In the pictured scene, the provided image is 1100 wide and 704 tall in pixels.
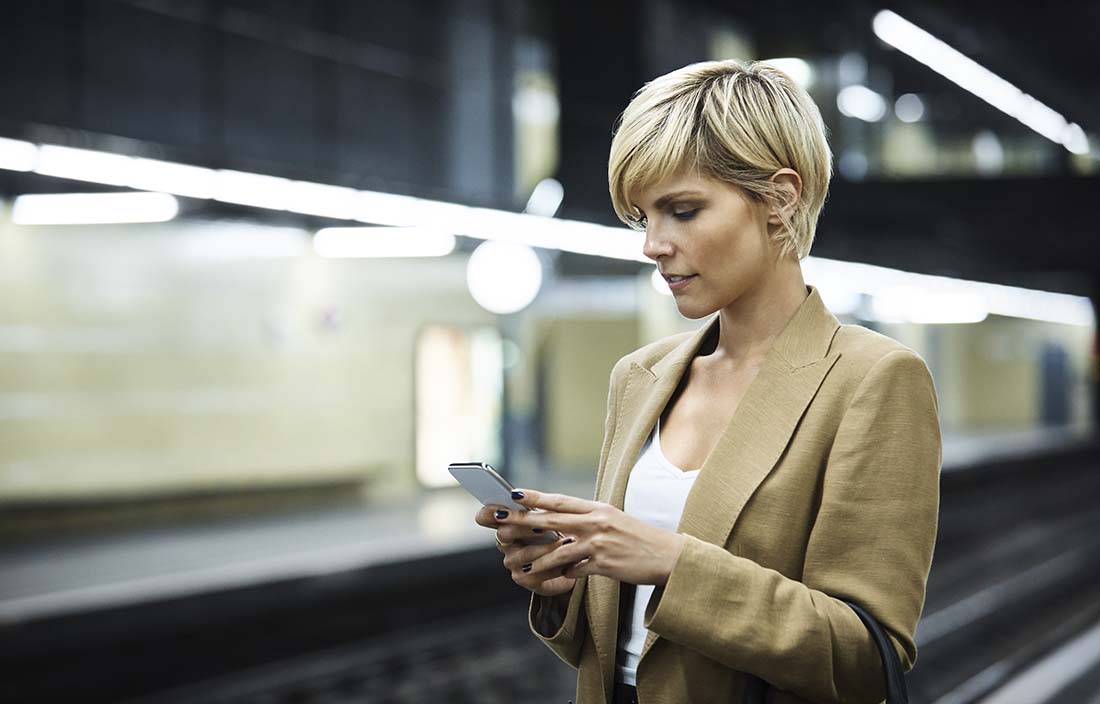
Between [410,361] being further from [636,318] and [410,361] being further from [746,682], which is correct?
[746,682]

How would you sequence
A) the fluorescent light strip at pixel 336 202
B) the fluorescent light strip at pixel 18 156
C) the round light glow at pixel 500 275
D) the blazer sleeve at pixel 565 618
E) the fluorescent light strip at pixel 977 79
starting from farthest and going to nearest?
1. the round light glow at pixel 500 275
2. the fluorescent light strip at pixel 977 79
3. the fluorescent light strip at pixel 336 202
4. the fluorescent light strip at pixel 18 156
5. the blazer sleeve at pixel 565 618

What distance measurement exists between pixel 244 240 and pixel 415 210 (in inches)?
136

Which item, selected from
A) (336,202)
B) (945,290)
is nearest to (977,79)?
(336,202)

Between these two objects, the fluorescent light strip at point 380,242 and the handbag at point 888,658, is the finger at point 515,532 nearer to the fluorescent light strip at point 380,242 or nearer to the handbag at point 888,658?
the handbag at point 888,658

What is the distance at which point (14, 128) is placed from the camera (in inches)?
276

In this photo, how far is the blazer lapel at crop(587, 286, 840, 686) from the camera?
4.62 feet

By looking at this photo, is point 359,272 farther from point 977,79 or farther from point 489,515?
point 489,515

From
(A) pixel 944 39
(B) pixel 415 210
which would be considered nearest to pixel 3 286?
(B) pixel 415 210

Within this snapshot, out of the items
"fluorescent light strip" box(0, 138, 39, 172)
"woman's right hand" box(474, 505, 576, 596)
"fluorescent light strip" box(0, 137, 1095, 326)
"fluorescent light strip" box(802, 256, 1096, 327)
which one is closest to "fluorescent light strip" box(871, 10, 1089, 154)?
"fluorescent light strip" box(802, 256, 1096, 327)

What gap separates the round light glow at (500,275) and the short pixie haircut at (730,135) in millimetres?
13957

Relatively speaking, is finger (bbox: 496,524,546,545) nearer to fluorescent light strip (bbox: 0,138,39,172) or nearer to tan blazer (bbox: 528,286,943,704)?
tan blazer (bbox: 528,286,943,704)

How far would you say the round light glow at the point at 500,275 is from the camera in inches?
613

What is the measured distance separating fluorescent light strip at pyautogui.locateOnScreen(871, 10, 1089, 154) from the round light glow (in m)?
5.74

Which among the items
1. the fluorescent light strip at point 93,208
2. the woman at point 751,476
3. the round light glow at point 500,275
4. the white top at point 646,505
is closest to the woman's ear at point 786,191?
the woman at point 751,476
